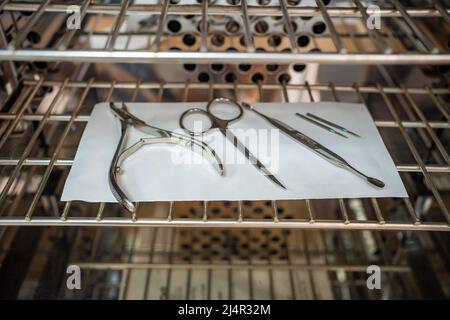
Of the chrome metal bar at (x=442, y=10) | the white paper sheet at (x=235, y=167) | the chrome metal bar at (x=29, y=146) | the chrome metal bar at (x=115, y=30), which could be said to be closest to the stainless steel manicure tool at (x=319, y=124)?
the white paper sheet at (x=235, y=167)

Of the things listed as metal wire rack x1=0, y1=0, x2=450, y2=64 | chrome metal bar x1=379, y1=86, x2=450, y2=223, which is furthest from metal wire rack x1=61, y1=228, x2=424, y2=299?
metal wire rack x1=0, y1=0, x2=450, y2=64

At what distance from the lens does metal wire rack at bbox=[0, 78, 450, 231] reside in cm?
57

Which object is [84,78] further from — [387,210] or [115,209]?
[387,210]

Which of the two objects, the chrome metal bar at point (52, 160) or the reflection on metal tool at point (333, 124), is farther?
the reflection on metal tool at point (333, 124)

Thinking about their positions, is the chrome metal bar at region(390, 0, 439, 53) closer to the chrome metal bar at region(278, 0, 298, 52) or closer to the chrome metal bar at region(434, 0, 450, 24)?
the chrome metal bar at region(434, 0, 450, 24)

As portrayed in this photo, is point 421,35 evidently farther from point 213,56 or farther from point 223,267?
point 223,267

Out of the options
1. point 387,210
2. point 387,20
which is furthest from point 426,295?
point 387,20

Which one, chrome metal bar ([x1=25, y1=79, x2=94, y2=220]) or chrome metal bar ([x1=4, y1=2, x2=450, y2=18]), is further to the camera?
chrome metal bar ([x1=4, y1=2, x2=450, y2=18])

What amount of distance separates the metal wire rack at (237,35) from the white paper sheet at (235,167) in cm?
13

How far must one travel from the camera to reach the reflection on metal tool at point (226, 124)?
63 centimetres

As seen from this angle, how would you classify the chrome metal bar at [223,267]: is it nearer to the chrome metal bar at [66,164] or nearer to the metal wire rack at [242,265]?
the metal wire rack at [242,265]

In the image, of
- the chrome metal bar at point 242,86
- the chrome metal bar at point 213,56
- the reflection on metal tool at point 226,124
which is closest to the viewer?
the chrome metal bar at point 213,56

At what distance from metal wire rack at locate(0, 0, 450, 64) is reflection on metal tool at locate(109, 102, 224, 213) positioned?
0.38 ft

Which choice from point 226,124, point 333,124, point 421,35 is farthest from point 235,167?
point 421,35
